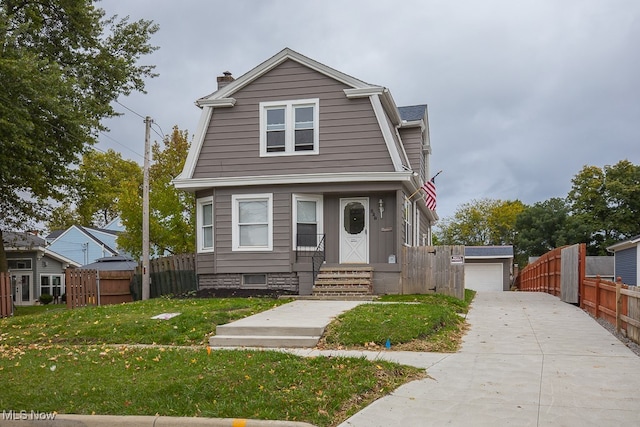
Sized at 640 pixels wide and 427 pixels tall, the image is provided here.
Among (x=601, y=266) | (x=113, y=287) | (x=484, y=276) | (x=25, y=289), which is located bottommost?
(x=25, y=289)

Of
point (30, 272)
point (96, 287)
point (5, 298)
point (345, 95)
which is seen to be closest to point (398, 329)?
point (345, 95)

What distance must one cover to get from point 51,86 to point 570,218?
144ft

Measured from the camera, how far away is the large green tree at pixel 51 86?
17094mm

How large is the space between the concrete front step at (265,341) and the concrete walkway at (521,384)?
1425mm

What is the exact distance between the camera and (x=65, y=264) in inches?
1489

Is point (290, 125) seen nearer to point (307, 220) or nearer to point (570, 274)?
point (307, 220)

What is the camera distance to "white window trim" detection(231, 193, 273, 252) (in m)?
17.2

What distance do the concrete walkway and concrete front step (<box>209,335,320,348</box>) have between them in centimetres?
143

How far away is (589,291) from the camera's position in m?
13.8

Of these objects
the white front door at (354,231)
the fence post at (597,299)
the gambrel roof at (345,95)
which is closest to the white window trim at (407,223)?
the white front door at (354,231)

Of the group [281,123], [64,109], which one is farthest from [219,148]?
[64,109]

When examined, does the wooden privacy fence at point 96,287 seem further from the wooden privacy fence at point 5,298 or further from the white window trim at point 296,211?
the white window trim at point 296,211

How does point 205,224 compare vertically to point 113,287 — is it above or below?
above
